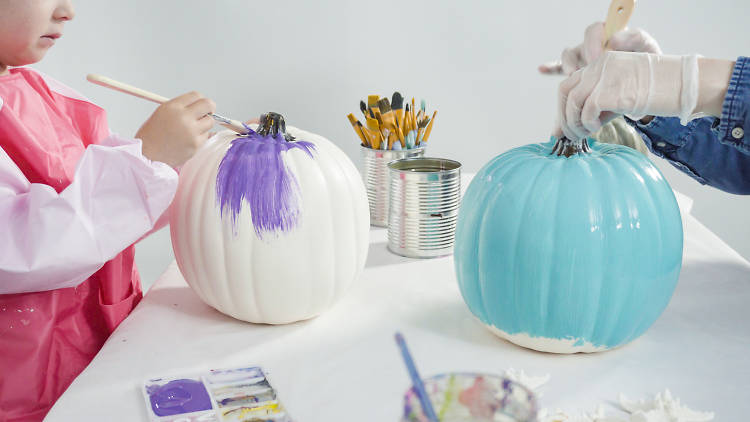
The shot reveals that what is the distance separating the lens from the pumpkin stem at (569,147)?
0.86 metres

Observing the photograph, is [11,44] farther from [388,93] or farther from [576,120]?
[388,93]

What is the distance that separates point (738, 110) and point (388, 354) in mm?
535

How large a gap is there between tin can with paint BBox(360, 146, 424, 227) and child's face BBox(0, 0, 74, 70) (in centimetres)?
61

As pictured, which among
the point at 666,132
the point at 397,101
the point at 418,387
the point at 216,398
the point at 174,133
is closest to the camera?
the point at 418,387

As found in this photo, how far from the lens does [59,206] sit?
848 millimetres

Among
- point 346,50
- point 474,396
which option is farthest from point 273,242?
point 346,50

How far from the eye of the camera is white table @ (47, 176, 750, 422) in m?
0.74

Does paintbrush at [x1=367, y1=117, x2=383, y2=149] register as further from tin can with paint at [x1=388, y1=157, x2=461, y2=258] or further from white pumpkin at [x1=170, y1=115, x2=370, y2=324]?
white pumpkin at [x1=170, y1=115, x2=370, y2=324]

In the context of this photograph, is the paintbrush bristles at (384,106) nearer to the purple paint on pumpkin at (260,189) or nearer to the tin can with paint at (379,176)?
the tin can with paint at (379,176)

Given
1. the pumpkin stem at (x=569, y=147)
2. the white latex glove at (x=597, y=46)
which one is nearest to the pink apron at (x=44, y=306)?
the pumpkin stem at (x=569, y=147)

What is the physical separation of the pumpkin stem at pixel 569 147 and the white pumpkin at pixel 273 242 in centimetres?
27

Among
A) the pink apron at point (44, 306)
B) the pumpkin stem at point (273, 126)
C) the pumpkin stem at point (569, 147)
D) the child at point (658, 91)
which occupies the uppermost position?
the child at point (658, 91)

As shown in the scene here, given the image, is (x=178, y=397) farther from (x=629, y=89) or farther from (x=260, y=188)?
(x=629, y=89)

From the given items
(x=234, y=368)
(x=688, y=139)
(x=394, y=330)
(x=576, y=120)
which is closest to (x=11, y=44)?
(x=234, y=368)
